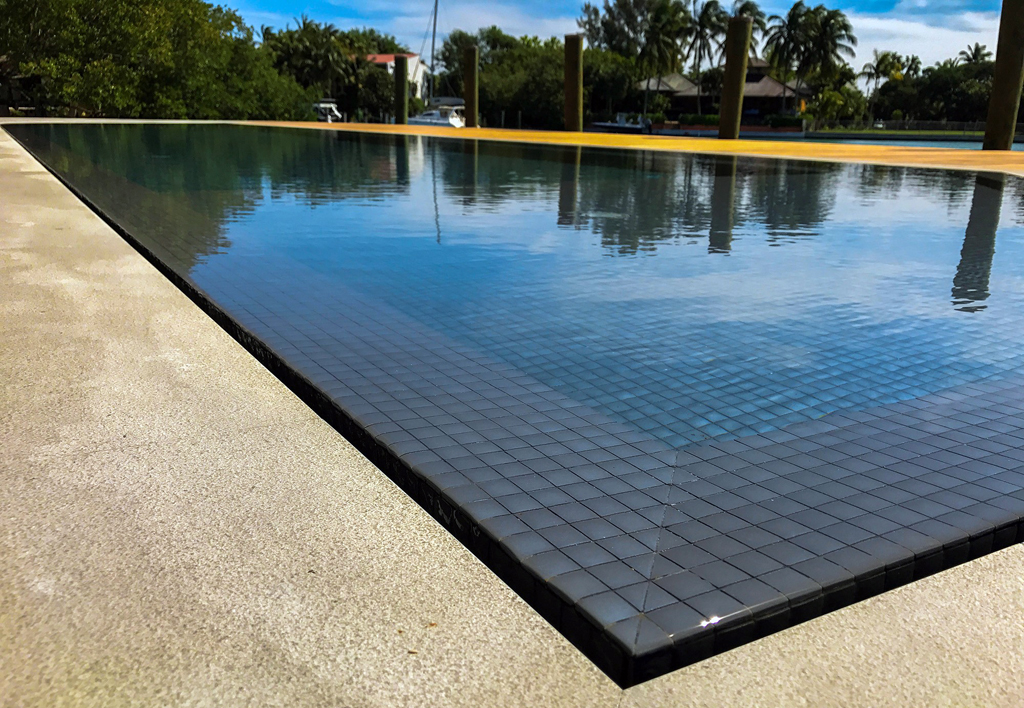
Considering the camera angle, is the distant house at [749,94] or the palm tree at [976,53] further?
the palm tree at [976,53]

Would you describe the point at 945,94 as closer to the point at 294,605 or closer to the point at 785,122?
the point at 785,122

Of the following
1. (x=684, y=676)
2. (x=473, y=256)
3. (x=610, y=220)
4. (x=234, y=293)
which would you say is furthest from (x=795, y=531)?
(x=610, y=220)

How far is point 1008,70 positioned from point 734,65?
6.80 metres

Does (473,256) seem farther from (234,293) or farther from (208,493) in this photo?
(208,493)

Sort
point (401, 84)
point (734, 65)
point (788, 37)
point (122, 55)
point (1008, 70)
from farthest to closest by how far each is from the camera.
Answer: point (788, 37)
point (401, 84)
point (122, 55)
point (734, 65)
point (1008, 70)

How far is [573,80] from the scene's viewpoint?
26.1 meters

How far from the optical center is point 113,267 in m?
5.12

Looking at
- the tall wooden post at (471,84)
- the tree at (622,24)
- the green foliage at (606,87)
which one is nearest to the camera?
the tall wooden post at (471,84)

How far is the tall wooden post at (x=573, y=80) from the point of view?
25.5 metres

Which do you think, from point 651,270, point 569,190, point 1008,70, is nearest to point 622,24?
point 1008,70

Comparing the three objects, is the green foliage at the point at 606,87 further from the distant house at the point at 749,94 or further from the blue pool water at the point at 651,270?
the blue pool water at the point at 651,270

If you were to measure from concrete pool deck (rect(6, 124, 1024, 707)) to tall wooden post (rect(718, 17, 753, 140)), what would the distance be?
67.9 ft

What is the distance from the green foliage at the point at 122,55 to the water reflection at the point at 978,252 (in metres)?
28.4

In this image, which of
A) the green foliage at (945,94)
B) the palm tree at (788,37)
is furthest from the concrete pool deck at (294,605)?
the palm tree at (788,37)
